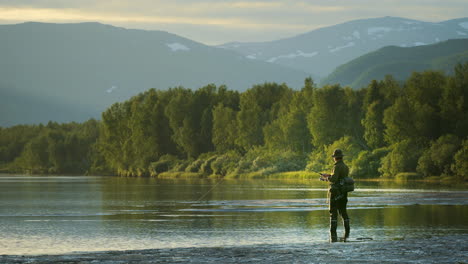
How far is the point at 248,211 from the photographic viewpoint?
37.3 meters

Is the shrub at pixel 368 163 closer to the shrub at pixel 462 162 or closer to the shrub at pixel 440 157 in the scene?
the shrub at pixel 440 157

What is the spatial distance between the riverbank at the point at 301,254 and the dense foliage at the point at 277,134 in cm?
5633

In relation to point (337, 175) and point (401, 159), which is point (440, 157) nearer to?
point (401, 159)

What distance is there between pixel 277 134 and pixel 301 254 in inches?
3691

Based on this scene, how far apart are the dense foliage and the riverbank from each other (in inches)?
2218

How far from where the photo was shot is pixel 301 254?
59.7 feet

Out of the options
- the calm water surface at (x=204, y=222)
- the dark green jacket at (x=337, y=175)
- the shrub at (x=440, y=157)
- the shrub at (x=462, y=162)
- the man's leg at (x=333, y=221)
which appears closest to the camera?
the man's leg at (x=333, y=221)

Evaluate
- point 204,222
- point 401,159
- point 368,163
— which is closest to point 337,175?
point 204,222

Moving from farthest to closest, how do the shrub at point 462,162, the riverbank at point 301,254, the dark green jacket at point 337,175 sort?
1. the shrub at point 462,162
2. the dark green jacket at point 337,175
3. the riverbank at point 301,254

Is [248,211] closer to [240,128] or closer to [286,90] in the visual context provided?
[240,128]

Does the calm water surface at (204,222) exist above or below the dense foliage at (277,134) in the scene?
below

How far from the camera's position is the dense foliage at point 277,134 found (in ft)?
281

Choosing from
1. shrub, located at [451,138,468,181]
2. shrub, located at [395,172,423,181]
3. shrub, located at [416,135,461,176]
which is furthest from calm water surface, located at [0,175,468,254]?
shrub, located at [395,172,423,181]

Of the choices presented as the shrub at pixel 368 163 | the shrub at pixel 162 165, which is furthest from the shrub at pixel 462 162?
the shrub at pixel 162 165
